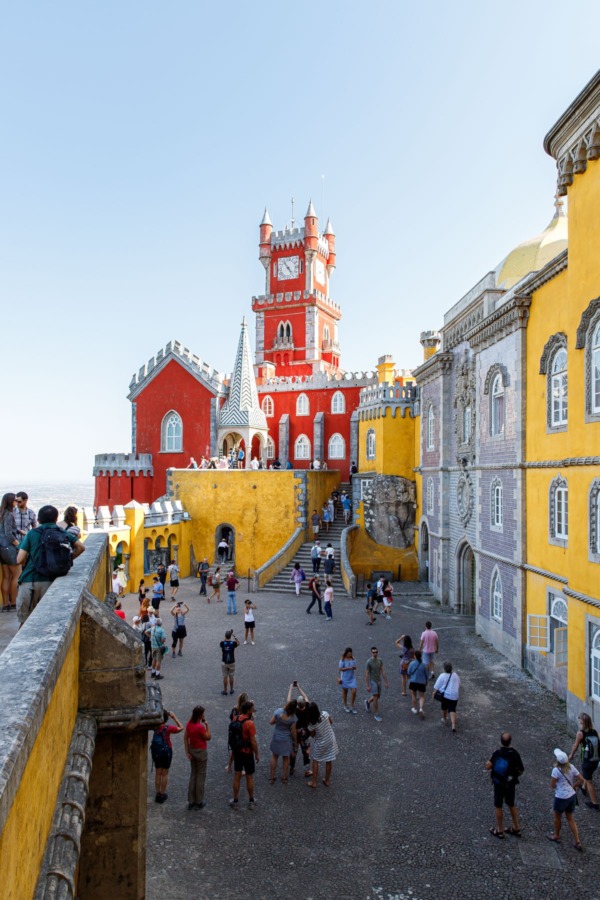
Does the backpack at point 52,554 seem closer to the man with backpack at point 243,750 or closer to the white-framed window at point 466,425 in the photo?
the man with backpack at point 243,750

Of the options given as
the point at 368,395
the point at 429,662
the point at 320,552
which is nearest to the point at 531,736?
the point at 429,662

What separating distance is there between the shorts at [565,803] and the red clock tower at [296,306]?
3742 centimetres

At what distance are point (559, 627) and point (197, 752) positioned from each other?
29.8ft

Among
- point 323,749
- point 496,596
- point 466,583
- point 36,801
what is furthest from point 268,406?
point 36,801

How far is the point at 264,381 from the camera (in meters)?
39.5

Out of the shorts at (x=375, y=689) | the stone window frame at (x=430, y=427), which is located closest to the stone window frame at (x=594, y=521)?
the shorts at (x=375, y=689)

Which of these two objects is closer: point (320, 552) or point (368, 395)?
point (320, 552)

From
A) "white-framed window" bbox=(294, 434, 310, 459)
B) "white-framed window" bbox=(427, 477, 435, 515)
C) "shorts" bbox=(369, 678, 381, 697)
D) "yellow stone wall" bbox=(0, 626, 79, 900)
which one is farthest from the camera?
"white-framed window" bbox=(294, 434, 310, 459)

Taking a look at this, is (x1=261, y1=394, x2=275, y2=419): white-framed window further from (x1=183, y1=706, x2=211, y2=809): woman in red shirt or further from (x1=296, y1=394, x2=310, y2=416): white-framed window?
(x1=183, y1=706, x2=211, y2=809): woman in red shirt

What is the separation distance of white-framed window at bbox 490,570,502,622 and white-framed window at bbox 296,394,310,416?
21.6 meters

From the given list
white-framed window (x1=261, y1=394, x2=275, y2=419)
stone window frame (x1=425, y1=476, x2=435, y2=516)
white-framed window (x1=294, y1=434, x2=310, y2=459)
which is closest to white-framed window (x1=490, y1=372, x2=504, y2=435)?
stone window frame (x1=425, y1=476, x2=435, y2=516)

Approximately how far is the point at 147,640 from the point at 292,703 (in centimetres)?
521

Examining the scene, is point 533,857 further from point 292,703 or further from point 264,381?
point 264,381

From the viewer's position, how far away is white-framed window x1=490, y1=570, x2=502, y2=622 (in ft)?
58.2
